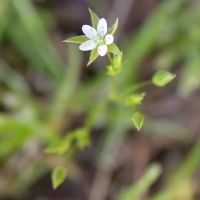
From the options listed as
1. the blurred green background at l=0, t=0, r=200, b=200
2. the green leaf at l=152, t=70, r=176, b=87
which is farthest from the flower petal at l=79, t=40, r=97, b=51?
the blurred green background at l=0, t=0, r=200, b=200

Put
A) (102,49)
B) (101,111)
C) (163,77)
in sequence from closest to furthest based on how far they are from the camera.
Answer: (102,49) < (163,77) < (101,111)

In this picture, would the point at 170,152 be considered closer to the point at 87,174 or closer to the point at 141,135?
the point at 141,135

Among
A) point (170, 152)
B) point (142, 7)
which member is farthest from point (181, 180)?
point (142, 7)

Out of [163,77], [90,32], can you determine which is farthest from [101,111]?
[90,32]

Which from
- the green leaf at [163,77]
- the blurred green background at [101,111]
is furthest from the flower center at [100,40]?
the blurred green background at [101,111]

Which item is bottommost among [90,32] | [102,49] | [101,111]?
[102,49]

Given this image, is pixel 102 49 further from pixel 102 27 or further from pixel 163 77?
pixel 163 77
